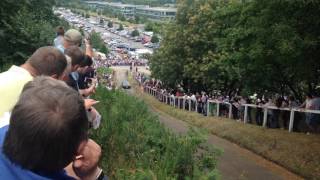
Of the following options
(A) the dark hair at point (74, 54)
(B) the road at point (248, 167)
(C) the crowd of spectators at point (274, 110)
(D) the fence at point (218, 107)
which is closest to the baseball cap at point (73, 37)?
(A) the dark hair at point (74, 54)

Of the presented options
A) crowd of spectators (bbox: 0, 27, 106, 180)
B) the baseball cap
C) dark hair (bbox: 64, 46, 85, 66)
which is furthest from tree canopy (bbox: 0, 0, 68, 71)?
crowd of spectators (bbox: 0, 27, 106, 180)

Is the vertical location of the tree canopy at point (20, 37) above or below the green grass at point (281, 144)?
above

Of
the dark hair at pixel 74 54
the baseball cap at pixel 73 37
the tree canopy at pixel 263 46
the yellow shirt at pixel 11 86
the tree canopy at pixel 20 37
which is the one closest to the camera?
the yellow shirt at pixel 11 86

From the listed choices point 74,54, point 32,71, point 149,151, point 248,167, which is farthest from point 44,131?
point 248,167

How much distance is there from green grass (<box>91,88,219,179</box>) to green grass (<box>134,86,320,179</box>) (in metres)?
5.78

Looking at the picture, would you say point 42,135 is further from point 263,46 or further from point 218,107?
point 218,107

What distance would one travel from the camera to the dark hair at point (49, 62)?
13.5ft

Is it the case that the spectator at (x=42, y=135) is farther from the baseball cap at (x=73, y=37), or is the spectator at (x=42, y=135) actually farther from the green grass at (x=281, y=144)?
the green grass at (x=281, y=144)

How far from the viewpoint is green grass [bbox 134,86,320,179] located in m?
12.3

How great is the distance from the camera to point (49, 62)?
13.6 ft

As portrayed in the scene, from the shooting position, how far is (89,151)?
3211 millimetres

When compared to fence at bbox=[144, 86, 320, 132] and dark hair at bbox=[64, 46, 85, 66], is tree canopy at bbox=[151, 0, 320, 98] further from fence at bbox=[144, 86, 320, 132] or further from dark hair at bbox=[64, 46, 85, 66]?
dark hair at bbox=[64, 46, 85, 66]

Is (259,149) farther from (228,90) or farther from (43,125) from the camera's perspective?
(228,90)

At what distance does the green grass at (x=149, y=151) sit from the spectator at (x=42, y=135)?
241cm
